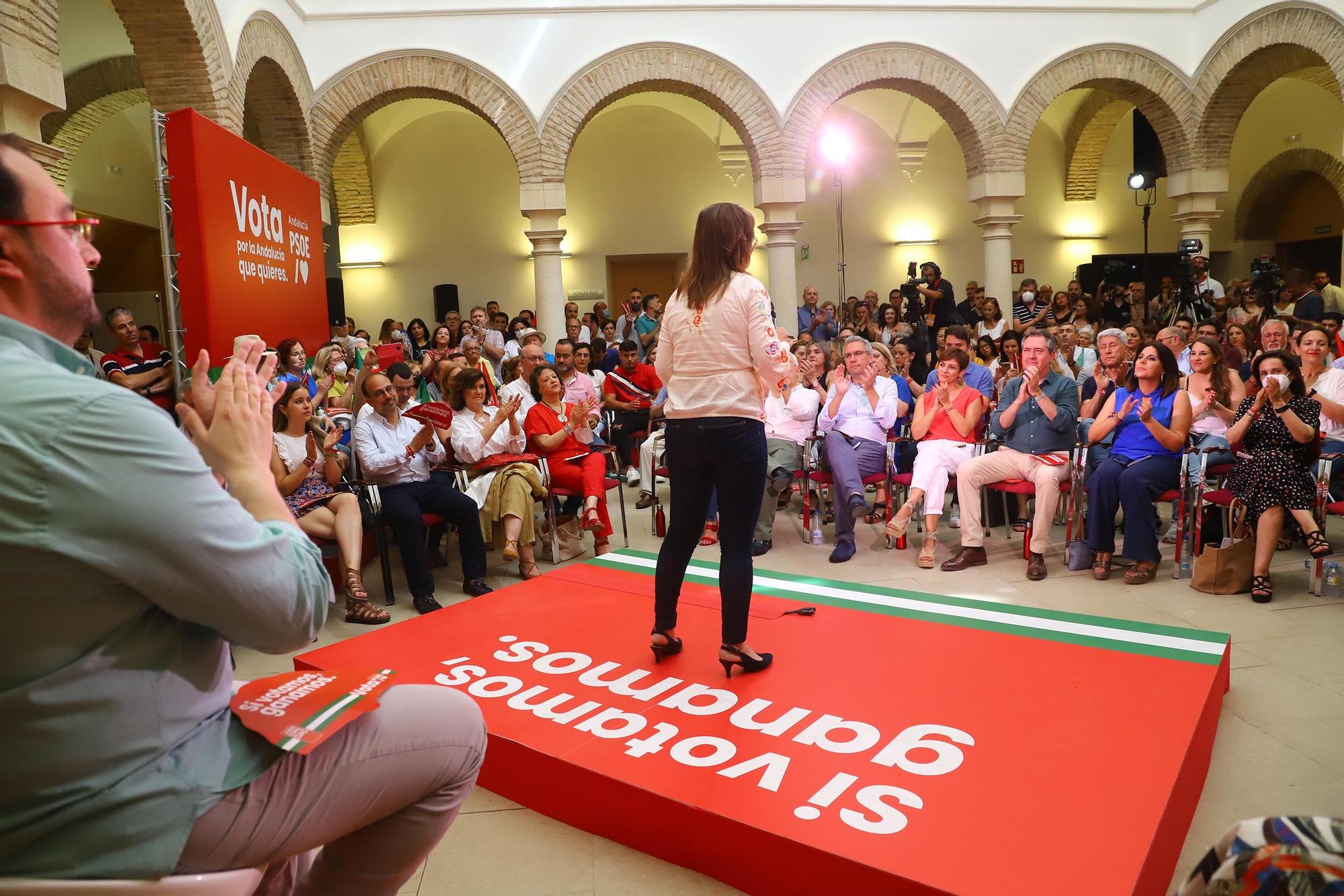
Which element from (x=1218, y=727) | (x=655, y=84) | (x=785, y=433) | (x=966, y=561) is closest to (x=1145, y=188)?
(x=655, y=84)

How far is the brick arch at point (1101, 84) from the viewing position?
34.3 ft

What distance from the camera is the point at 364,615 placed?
4.48m

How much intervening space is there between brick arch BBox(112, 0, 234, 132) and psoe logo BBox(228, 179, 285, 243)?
4.47 meters

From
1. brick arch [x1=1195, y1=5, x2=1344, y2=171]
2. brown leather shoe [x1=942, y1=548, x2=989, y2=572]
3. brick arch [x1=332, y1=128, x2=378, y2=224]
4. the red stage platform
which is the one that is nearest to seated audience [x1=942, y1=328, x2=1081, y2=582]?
brown leather shoe [x1=942, y1=548, x2=989, y2=572]

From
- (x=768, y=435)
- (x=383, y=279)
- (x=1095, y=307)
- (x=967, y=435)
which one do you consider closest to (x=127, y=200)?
(x=383, y=279)

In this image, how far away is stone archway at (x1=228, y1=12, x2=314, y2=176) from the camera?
8328 millimetres

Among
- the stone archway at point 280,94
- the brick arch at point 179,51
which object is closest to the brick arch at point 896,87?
the stone archway at point 280,94

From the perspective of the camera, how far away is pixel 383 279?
46.7 feet

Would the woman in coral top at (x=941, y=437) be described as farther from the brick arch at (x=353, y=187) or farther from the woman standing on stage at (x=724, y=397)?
the brick arch at (x=353, y=187)

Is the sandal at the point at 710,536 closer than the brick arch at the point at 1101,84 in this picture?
Yes

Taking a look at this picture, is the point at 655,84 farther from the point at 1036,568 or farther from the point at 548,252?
the point at 1036,568

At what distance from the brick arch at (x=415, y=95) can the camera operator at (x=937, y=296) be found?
4.35 m

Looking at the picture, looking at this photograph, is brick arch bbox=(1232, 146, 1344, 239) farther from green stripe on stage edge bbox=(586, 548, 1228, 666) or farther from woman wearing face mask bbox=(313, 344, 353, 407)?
woman wearing face mask bbox=(313, 344, 353, 407)

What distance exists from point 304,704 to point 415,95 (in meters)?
9.98
